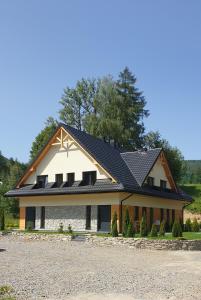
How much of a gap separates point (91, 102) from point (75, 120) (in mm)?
3142

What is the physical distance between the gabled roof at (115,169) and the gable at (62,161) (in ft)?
1.23

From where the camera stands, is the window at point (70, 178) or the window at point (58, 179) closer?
the window at point (70, 178)

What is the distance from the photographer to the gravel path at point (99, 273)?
1091 cm

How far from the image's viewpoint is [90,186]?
98.5 feet

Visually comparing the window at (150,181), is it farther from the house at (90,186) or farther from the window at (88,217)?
the window at (88,217)

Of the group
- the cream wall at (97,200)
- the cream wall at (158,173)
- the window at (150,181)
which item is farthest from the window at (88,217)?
the cream wall at (158,173)

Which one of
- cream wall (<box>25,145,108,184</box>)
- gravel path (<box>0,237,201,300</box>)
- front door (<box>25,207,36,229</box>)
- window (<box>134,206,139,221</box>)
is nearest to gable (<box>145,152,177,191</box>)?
window (<box>134,206,139,221</box>)

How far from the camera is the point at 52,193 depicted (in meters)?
31.5

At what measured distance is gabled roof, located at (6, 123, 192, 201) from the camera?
29.1 metres

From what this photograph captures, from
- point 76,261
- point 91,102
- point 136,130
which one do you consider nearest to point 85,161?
point 76,261

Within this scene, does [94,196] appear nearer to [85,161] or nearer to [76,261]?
[85,161]

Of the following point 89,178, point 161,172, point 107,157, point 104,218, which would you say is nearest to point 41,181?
point 89,178

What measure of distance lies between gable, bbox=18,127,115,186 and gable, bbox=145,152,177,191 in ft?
15.8

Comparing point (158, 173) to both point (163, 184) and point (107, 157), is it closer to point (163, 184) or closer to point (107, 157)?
point (163, 184)
